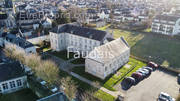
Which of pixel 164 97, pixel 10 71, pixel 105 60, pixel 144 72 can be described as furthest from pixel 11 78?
pixel 164 97

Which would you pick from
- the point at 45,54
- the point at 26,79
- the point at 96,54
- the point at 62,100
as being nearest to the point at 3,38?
the point at 45,54

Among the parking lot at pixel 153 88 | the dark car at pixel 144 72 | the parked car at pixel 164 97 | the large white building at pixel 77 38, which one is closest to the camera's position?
the parked car at pixel 164 97

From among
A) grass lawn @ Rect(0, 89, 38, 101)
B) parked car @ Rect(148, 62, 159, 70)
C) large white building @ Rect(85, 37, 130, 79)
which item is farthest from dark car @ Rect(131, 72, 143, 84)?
grass lawn @ Rect(0, 89, 38, 101)

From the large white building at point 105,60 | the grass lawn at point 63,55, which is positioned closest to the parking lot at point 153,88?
the large white building at point 105,60

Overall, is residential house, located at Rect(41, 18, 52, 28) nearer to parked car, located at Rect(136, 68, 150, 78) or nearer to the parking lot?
parked car, located at Rect(136, 68, 150, 78)

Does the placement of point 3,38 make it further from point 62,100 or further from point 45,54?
point 62,100

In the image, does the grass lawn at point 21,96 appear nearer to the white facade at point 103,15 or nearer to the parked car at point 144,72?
the parked car at point 144,72

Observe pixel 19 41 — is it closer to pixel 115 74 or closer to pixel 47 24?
pixel 115 74
